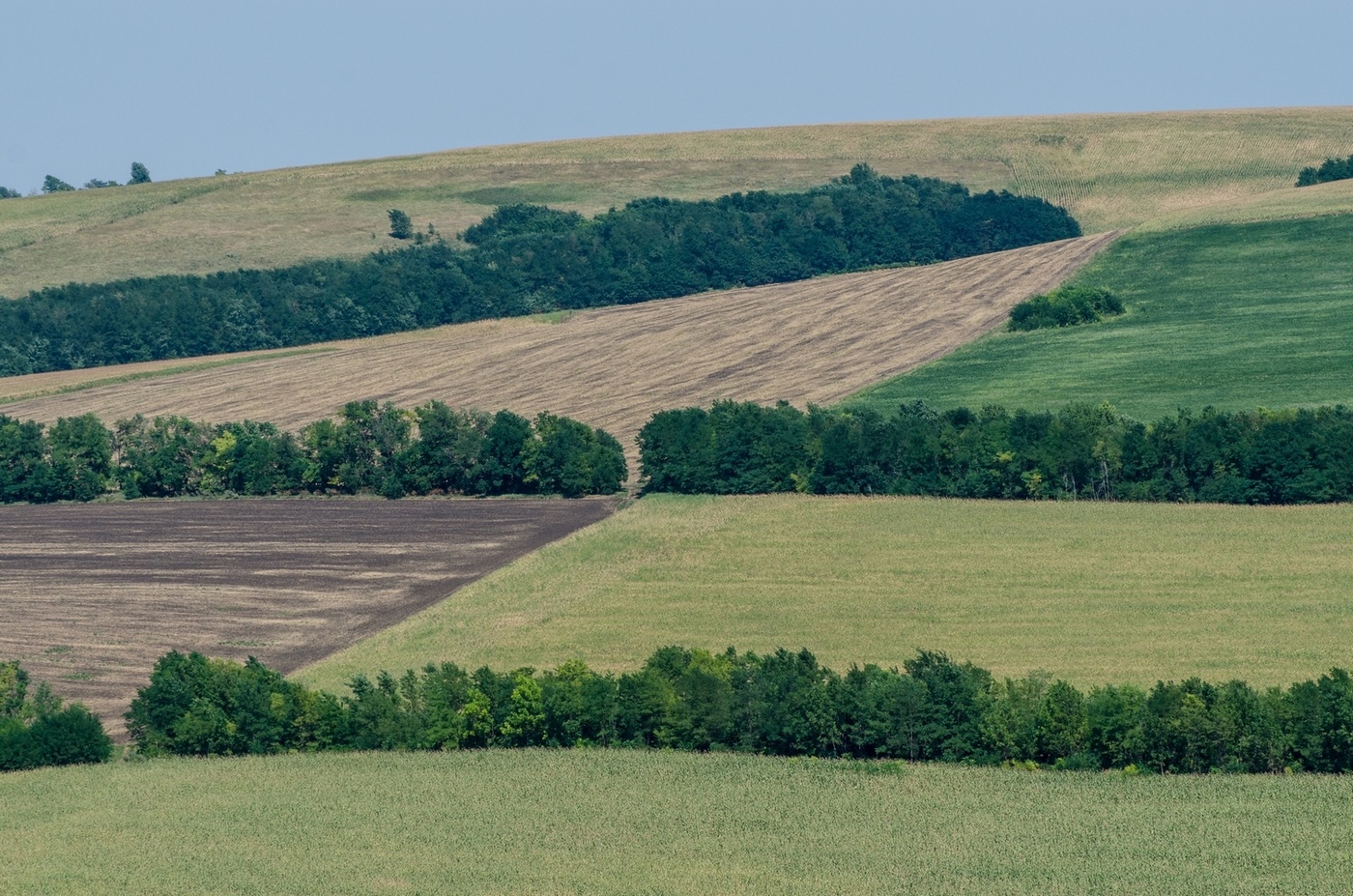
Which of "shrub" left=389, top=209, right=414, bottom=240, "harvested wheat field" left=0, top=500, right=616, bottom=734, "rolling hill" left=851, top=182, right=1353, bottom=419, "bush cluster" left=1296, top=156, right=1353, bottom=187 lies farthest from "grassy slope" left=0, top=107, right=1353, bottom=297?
"harvested wheat field" left=0, top=500, right=616, bottom=734

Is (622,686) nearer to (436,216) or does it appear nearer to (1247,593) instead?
(1247,593)

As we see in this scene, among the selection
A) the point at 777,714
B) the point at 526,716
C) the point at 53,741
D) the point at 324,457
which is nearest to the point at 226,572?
the point at 324,457

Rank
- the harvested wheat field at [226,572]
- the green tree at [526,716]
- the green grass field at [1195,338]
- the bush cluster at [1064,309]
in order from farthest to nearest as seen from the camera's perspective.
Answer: the bush cluster at [1064,309] → the green grass field at [1195,338] → the harvested wheat field at [226,572] → the green tree at [526,716]

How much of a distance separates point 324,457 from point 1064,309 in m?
53.6

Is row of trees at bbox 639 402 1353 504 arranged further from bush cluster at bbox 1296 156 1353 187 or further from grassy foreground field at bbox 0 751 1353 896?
bush cluster at bbox 1296 156 1353 187

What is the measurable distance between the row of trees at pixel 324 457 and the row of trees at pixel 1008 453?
15.5 feet

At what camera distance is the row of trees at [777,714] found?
171 feet

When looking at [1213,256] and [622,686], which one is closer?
[622,686]

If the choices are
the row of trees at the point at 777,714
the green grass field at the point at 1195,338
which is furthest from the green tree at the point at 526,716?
the green grass field at the point at 1195,338

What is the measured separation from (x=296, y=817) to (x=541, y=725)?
9596mm

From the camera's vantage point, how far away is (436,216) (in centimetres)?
19150

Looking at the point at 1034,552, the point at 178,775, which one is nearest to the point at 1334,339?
the point at 1034,552

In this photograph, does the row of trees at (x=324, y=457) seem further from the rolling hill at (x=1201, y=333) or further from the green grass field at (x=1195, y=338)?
the rolling hill at (x=1201, y=333)

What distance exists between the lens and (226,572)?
3337 inches
